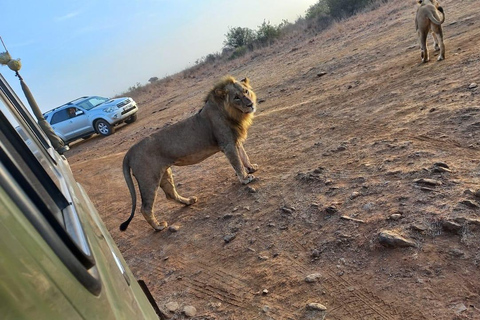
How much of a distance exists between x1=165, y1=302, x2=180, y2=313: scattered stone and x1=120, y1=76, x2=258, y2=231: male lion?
1.93 metres

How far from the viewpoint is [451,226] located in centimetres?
337

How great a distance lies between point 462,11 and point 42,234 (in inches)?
578

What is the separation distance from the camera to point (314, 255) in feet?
12.5

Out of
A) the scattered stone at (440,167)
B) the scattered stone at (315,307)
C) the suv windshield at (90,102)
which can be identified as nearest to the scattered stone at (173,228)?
the scattered stone at (315,307)

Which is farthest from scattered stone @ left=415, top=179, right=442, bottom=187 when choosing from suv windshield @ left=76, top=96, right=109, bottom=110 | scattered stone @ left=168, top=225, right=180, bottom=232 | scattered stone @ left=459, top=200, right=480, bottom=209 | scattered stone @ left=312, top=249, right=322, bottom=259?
suv windshield @ left=76, top=96, right=109, bottom=110

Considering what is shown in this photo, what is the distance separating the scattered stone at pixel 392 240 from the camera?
135 inches

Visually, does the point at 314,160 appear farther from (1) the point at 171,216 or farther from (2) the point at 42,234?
(2) the point at 42,234

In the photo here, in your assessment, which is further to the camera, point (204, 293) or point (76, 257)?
point (204, 293)

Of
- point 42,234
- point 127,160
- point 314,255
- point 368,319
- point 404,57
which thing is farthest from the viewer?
point 404,57

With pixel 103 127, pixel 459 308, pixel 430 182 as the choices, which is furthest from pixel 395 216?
pixel 103 127

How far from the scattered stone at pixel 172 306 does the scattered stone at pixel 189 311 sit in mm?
123

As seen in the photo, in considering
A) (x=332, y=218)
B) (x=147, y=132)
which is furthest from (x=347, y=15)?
(x=332, y=218)

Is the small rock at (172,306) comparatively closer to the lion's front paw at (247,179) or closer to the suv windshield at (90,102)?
the lion's front paw at (247,179)

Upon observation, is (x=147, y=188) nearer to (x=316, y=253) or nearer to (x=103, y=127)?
(x=316, y=253)
